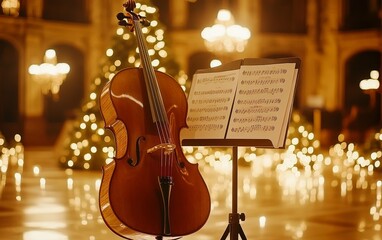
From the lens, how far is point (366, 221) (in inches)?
225

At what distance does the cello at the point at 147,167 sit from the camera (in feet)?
11.0

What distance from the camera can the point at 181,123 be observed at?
3723 mm

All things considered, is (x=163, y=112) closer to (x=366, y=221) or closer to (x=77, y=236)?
(x=77, y=236)

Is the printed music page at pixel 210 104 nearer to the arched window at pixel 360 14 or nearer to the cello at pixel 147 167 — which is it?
the cello at pixel 147 167

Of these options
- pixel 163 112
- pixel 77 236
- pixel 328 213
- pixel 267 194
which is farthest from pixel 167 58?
pixel 163 112

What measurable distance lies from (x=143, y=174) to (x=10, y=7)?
13.6 m

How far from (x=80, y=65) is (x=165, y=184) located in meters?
16.4

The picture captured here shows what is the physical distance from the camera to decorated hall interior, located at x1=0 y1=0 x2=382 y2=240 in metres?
3.65

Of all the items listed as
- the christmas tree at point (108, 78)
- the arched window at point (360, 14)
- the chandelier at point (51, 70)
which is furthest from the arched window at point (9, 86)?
the arched window at point (360, 14)

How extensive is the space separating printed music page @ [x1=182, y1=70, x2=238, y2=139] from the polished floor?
4.02ft

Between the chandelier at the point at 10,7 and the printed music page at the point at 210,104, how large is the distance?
1265 centimetres

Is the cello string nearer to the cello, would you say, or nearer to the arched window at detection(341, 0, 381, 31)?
the cello

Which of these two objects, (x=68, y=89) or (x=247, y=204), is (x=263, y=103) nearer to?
(x=247, y=204)

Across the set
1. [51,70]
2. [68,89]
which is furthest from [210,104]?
[68,89]
